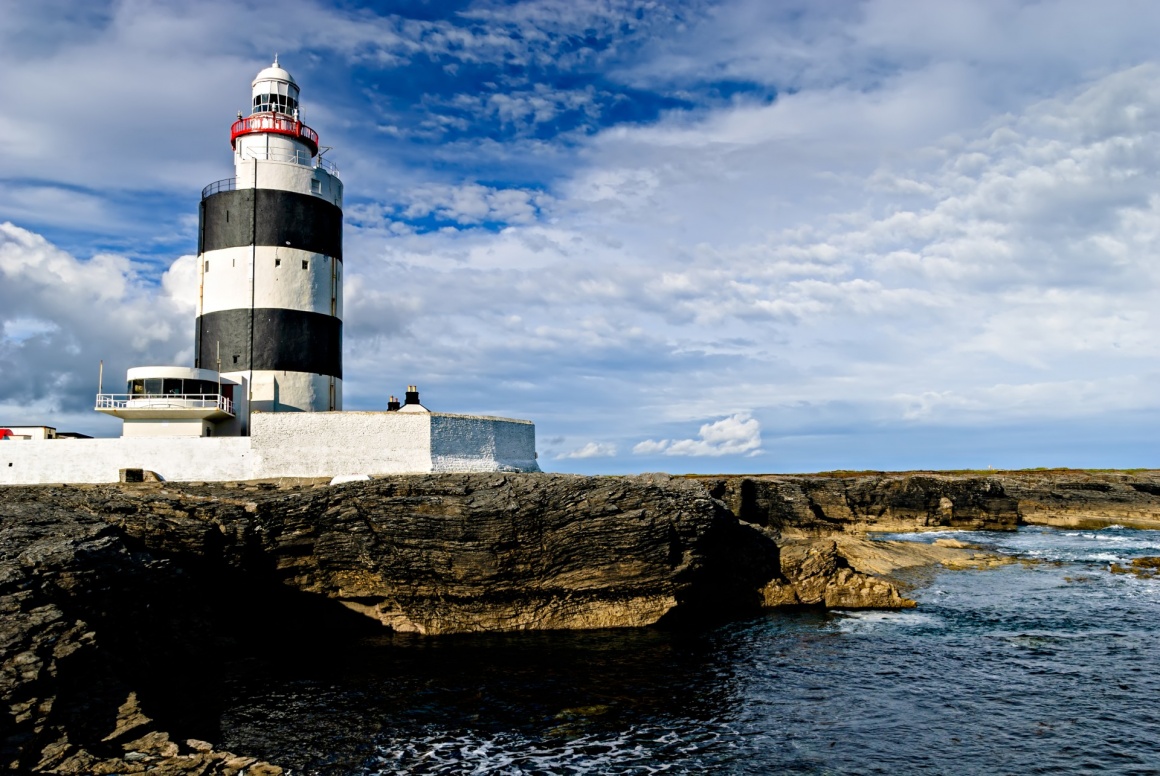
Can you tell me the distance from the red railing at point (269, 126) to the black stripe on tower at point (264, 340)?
29.1ft

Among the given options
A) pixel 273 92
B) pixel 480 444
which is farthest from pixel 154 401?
pixel 273 92

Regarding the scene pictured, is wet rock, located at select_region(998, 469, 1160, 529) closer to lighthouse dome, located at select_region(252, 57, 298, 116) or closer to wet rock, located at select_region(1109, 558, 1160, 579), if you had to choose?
wet rock, located at select_region(1109, 558, 1160, 579)

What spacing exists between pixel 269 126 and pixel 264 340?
34.7ft

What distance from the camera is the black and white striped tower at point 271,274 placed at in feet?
113

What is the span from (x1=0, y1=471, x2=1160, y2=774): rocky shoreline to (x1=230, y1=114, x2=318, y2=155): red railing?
1753 centimetres

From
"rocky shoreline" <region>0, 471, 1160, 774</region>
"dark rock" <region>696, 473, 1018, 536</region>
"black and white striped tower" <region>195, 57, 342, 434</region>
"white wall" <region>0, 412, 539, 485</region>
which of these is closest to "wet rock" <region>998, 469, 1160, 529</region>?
"dark rock" <region>696, 473, 1018, 536</region>

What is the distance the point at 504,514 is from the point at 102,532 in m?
9.72

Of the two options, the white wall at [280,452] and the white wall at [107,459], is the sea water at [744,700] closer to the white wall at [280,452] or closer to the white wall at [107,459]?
the white wall at [280,452]

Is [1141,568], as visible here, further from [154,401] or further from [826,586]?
[154,401]

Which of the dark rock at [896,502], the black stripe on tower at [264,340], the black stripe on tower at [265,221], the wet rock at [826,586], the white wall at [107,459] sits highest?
the black stripe on tower at [265,221]

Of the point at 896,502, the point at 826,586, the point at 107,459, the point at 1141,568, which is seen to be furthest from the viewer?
the point at 896,502

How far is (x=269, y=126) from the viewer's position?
36.1 m

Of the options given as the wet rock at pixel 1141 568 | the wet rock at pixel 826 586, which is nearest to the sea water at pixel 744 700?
the wet rock at pixel 826 586

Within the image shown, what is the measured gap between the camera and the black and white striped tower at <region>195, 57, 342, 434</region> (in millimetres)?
34594
